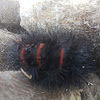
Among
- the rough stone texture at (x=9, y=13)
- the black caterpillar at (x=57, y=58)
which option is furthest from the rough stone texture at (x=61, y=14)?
the rough stone texture at (x=9, y=13)

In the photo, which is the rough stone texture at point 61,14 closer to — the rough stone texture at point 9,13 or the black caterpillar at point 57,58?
the black caterpillar at point 57,58

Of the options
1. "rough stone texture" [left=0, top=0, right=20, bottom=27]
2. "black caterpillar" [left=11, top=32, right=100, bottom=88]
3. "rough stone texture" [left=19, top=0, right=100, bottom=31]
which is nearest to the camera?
"black caterpillar" [left=11, top=32, right=100, bottom=88]

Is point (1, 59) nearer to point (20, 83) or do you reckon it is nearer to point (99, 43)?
point (20, 83)

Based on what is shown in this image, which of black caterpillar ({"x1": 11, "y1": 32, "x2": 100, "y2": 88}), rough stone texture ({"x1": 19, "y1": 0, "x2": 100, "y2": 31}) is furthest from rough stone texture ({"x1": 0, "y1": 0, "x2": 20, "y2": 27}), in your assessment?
black caterpillar ({"x1": 11, "y1": 32, "x2": 100, "y2": 88})

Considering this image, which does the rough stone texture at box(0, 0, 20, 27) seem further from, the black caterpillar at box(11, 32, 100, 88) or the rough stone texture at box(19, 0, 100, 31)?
the black caterpillar at box(11, 32, 100, 88)

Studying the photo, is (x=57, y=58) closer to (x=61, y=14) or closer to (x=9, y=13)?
(x=61, y=14)

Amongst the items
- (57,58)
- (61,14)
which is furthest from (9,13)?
(57,58)
